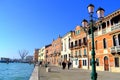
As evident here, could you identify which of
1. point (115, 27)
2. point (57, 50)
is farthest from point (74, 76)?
point (57, 50)

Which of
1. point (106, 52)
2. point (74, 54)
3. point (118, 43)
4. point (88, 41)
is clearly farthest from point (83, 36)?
point (118, 43)

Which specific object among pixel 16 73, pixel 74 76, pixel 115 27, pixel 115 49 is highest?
pixel 115 27

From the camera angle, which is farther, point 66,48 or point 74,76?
point 66,48

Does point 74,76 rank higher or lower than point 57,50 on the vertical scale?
lower

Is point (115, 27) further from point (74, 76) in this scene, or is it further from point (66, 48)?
point (66, 48)

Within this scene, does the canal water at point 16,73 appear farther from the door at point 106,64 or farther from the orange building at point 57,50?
the orange building at point 57,50

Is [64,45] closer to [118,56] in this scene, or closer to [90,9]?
[118,56]

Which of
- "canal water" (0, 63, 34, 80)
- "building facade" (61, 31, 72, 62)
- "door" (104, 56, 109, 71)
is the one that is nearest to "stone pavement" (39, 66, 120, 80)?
"canal water" (0, 63, 34, 80)

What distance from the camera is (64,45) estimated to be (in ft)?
190

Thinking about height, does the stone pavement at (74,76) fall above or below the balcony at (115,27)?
below

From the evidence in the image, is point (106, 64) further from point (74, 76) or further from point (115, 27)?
point (74, 76)

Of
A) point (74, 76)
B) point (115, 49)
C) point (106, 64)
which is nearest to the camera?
point (74, 76)

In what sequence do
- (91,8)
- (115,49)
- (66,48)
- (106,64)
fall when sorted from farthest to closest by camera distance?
(66,48) < (106,64) < (115,49) < (91,8)

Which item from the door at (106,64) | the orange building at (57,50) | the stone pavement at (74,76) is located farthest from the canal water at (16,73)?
the orange building at (57,50)
